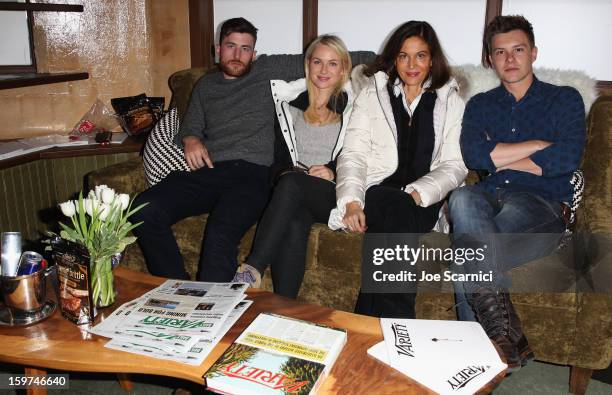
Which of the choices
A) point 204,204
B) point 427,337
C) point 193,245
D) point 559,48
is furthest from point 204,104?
point 559,48

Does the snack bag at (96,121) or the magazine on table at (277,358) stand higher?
the snack bag at (96,121)

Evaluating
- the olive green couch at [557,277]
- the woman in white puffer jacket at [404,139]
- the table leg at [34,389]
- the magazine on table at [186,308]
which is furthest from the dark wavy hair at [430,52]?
the table leg at [34,389]

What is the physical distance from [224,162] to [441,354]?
1471 millimetres

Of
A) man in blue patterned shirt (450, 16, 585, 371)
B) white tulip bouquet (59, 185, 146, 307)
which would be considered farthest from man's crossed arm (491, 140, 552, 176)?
white tulip bouquet (59, 185, 146, 307)

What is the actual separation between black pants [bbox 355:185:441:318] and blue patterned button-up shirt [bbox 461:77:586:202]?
10.6 inches

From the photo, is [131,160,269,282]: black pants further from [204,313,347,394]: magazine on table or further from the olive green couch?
[204,313,347,394]: magazine on table

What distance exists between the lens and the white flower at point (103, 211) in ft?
4.55

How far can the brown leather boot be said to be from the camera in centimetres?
Answer: 146

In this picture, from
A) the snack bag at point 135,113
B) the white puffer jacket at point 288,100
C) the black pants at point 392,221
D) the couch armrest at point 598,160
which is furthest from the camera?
the snack bag at point 135,113

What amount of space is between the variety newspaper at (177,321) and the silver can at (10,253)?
0.30m

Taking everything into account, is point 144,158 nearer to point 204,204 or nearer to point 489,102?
point 204,204

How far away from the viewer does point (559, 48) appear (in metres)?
2.76

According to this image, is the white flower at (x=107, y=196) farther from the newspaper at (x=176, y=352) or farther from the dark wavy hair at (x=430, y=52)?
the dark wavy hair at (x=430, y=52)

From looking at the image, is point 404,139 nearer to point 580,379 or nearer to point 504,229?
point 504,229
